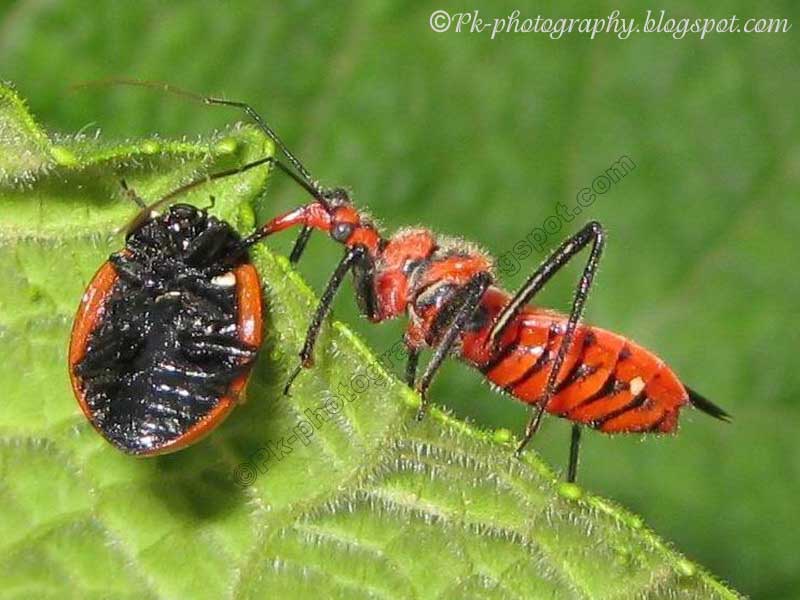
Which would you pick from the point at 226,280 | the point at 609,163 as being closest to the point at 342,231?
the point at 226,280

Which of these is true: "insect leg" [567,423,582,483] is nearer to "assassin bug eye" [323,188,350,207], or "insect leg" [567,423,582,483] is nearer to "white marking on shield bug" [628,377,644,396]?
"white marking on shield bug" [628,377,644,396]

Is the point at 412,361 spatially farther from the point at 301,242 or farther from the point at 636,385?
the point at 636,385

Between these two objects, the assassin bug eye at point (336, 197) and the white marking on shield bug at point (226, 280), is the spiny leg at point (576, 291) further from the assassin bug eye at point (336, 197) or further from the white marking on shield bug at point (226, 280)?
the white marking on shield bug at point (226, 280)

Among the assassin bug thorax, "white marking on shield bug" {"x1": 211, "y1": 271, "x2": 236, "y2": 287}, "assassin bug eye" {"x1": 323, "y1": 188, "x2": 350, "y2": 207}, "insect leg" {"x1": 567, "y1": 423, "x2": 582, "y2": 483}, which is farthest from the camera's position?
"insect leg" {"x1": 567, "y1": 423, "x2": 582, "y2": 483}

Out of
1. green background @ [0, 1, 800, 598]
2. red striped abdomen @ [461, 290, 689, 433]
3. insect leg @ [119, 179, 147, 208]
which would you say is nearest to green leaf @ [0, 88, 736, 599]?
insect leg @ [119, 179, 147, 208]

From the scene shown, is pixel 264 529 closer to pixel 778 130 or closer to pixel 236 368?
A: pixel 236 368

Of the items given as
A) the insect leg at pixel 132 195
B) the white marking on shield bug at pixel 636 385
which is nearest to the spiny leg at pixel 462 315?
the white marking on shield bug at pixel 636 385

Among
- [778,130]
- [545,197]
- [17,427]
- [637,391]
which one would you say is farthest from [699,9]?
[17,427]
